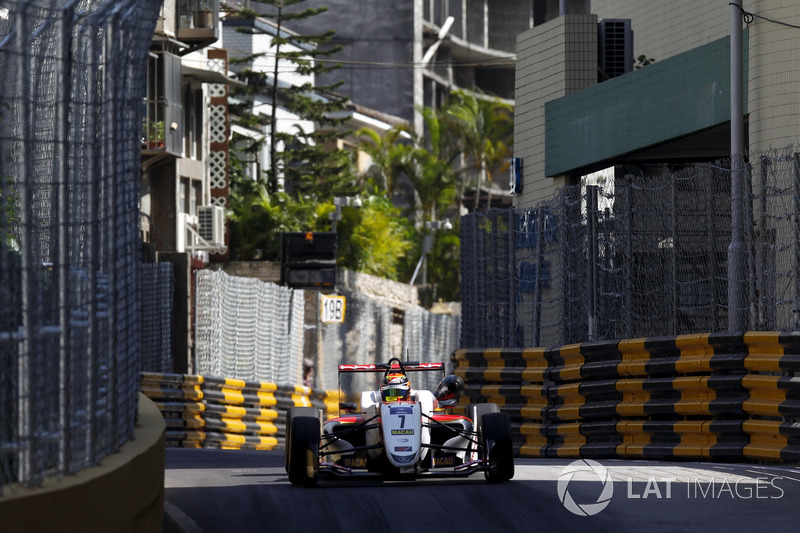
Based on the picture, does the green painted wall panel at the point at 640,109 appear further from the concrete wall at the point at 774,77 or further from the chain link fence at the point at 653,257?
the chain link fence at the point at 653,257

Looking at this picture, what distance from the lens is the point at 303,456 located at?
12.1m

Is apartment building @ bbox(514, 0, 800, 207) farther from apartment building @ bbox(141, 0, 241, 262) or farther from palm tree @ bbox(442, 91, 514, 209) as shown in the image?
palm tree @ bbox(442, 91, 514, 209)

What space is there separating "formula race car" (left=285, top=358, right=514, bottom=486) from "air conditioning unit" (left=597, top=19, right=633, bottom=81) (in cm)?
1269

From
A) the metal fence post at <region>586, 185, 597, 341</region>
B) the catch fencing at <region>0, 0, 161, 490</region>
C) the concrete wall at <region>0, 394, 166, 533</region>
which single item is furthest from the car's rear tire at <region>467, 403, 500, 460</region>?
the metal fence post at <region>586, 185, 597, 341</region>

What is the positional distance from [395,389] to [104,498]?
566cm

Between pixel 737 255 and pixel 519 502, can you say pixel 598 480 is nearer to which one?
pixel 519 502

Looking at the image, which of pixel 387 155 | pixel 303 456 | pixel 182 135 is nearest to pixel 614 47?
pixel 303 456

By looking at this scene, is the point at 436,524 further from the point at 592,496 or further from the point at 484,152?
the point at 484,152

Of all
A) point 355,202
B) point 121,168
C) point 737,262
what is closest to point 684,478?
point 737,262

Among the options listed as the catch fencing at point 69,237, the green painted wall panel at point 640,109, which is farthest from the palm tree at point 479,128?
the catch fencing at point 69,237

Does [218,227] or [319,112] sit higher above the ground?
[319,112]

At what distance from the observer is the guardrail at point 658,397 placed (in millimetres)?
13695

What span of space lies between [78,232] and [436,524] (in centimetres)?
292

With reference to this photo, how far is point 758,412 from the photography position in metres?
13.8
